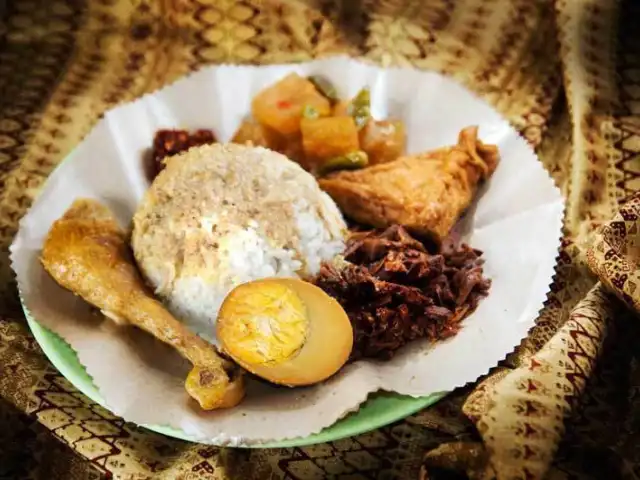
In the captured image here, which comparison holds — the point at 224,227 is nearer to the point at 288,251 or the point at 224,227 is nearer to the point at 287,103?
the point at 288,251

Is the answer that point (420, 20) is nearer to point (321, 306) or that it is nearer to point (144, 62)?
point (144, 62)

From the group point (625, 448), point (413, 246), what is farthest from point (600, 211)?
point (625, 448)

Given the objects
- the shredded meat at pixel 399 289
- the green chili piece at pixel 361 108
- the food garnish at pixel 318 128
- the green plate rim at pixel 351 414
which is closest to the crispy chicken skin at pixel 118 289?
the green plate rim at pixel 351 414

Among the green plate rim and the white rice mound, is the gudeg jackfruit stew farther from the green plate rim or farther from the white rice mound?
the green plate rim

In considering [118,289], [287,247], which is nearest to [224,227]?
[287,247]

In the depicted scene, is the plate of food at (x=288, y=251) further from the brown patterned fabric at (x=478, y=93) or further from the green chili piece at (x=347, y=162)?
the brown patterned fabric at (x=478, y=93)

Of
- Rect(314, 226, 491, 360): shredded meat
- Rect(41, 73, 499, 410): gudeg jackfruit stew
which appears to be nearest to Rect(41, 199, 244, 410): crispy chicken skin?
Rect(41, 73, 499, 410): gudeg jackfruit stew
